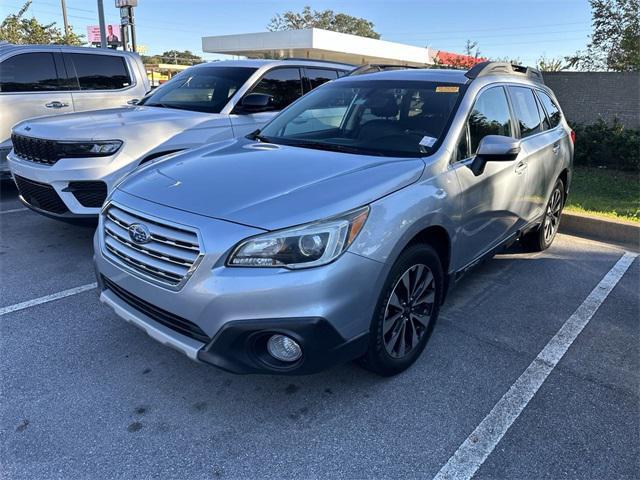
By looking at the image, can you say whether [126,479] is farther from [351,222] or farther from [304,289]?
[351,222]

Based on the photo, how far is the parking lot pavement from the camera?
2.32 m

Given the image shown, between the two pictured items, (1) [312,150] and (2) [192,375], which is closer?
(2) [192,375]

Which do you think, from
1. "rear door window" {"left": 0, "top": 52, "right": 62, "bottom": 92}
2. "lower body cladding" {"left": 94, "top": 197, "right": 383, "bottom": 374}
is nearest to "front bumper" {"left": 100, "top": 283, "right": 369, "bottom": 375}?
"lower body cladding" {"left": 94, "top": 197, "right": 383, "bottom": 374}

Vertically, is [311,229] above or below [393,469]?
above

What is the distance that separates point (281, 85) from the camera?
6102mm

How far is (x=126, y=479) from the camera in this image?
2189mm

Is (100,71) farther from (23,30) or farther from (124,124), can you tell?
(23,30)

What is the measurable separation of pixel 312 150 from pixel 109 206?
1288mm

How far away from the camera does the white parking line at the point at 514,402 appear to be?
7.70 feet

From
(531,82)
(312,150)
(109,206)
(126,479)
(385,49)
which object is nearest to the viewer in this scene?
(126,479)

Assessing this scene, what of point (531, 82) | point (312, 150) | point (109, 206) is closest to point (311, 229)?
point (312, 150)

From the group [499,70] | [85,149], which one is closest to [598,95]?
[499,70]

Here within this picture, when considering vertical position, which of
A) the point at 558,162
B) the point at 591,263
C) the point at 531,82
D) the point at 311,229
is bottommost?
the point at 591,263

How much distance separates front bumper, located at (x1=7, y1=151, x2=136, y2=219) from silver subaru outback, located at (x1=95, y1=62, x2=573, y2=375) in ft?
4.44
